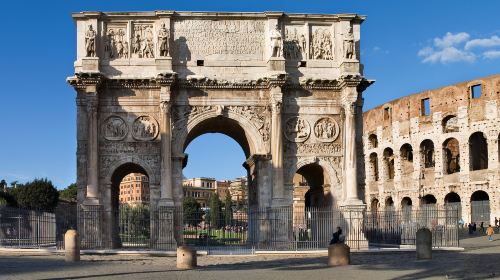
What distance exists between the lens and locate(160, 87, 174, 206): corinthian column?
891 inches

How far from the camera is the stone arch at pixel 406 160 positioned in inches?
1709

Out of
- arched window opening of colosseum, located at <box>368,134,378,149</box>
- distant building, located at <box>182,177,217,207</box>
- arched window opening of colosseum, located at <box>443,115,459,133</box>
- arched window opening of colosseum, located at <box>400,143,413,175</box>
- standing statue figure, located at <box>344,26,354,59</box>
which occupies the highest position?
standing statue figure, located at <box>344,26,354,59</box>

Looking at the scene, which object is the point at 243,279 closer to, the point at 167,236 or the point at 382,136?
the point at 167,236

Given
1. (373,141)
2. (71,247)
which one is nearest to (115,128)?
(71,247)

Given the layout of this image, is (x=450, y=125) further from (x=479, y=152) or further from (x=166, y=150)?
(x=166, y=150)

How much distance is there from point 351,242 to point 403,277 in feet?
31.7

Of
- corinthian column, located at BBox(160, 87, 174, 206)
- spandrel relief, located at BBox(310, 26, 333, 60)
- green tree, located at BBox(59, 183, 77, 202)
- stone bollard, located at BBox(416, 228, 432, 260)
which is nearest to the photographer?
stone bollard, located at BBox(416, 228, 432, 260)

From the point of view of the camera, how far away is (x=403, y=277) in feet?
42.1

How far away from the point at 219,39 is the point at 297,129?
4.06 m

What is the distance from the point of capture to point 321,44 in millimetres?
24047

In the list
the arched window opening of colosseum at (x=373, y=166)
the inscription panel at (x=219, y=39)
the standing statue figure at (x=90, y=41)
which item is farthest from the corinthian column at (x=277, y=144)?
the arched window opening of colosseum at (x=373, y=166)

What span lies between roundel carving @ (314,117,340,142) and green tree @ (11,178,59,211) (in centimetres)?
3715

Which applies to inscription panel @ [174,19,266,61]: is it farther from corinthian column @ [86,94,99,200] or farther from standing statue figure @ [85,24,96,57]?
corinthian column @ [86,94,99,200]

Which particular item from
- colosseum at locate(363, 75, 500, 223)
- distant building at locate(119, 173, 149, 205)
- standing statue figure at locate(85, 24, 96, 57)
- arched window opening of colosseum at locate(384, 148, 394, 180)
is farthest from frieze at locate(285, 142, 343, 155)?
distant building at locate(119, 173, 149, 205)
